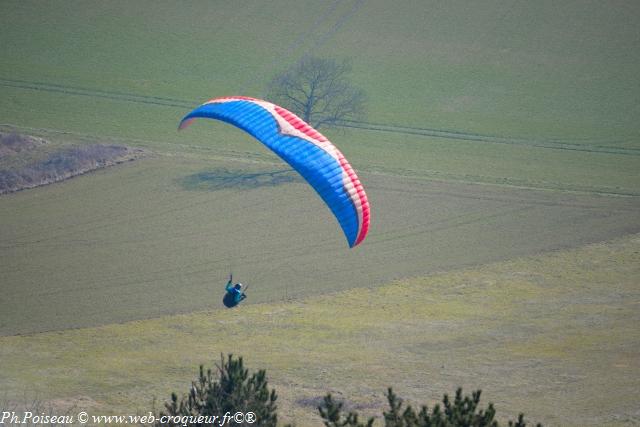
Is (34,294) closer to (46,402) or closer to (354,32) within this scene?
(46,402)

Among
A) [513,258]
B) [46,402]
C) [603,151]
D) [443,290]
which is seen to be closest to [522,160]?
[603,151]

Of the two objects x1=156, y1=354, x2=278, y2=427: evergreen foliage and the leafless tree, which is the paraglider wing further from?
the leafless tree

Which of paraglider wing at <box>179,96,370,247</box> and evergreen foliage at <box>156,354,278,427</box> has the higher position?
paraglider wing at <box>179,96,370,247</box>

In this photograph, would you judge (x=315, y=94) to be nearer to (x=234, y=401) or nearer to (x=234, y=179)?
(x=234, y=179)

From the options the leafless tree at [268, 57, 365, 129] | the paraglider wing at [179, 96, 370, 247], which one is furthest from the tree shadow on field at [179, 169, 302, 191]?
the paraglider wing at [179, 96, 370, 247]

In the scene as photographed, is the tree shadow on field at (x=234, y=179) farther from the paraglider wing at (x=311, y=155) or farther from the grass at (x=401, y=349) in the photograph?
the paraglider wing at (x=311, y=155)

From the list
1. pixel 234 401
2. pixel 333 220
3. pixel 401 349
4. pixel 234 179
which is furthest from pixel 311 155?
pixel 234 179

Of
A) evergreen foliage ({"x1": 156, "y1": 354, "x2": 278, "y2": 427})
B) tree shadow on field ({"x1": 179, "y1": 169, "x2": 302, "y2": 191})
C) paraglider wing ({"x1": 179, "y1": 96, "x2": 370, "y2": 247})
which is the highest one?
tree shadow on field ({"x1": 179, "y1": 169, "x2": 302, "y2": 191})
